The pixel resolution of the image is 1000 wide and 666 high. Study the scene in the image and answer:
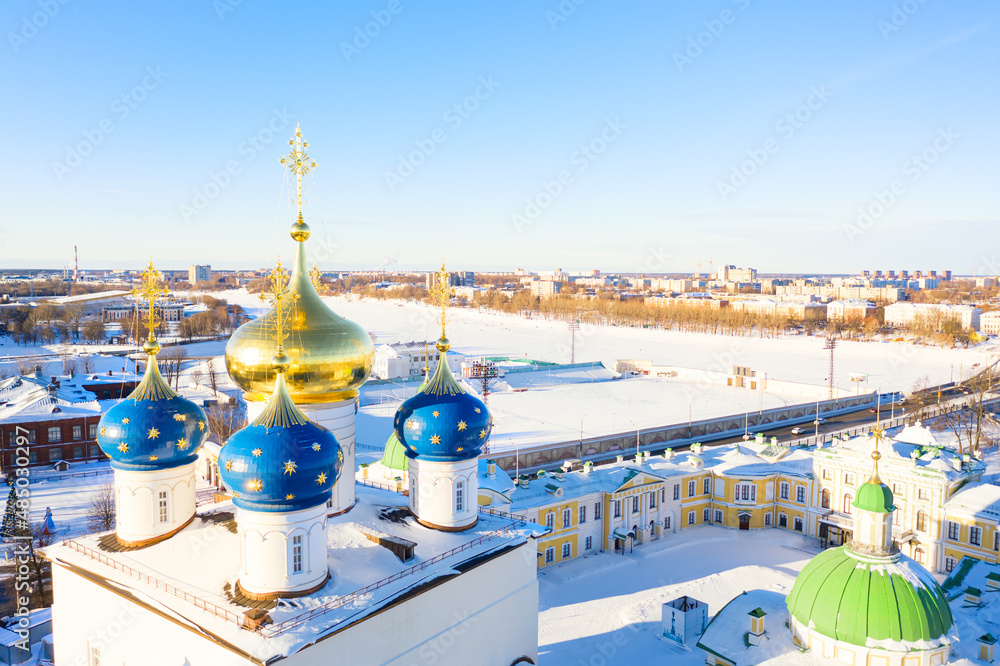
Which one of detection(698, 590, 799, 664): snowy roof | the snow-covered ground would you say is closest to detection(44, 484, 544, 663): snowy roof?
detection(698, 590, 799, 664): snowy roof

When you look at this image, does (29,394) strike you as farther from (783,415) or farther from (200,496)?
(783,415)

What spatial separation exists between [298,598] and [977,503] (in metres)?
18.9

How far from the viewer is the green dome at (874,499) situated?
1075 cm

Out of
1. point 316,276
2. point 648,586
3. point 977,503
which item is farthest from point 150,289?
point 977,503

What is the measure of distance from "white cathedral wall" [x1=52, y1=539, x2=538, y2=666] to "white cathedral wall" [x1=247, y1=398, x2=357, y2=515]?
2402 millimetres

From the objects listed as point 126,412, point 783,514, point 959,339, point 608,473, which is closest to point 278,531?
point 126,412

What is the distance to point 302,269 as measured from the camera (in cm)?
1101

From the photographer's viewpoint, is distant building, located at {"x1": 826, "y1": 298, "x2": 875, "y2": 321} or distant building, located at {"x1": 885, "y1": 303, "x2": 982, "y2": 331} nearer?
distant building, located at {"x1": 885, "y1": 303, "x2": 982, "y2": 331}

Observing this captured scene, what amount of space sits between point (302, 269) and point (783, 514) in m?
18.2

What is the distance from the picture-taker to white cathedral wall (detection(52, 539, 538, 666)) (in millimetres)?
8367

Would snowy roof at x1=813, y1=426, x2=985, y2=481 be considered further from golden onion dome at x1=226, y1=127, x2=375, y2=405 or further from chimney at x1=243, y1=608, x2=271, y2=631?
chimney at x1=243, y1=608, x2=271, y2=631

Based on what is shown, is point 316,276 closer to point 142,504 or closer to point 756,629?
point 142,504

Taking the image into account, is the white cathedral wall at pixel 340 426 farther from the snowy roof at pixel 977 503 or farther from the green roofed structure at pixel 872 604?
the snowy roof at pixel 977 503

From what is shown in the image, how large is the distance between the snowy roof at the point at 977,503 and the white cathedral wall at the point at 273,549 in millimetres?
18362
